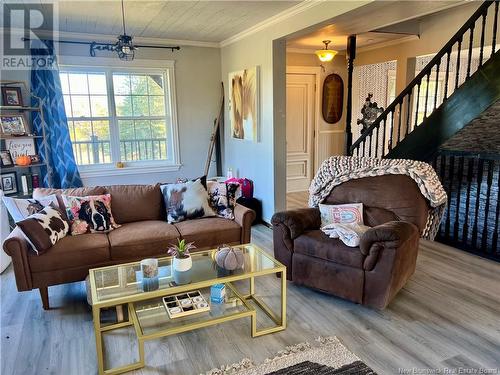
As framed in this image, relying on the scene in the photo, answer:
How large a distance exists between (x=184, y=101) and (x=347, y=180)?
305 cm

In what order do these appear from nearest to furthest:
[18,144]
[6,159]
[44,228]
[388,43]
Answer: [44,228], [6,159], [18,144], [388,43]

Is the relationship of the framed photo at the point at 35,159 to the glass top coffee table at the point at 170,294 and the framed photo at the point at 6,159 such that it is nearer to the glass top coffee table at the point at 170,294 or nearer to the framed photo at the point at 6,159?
the framed photo at the point at 6,159

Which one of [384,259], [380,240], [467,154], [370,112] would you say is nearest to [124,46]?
[380,240]

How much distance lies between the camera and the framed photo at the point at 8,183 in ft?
14.1

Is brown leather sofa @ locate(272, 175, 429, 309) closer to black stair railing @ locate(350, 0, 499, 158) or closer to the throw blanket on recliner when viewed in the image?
the throw blanket on recliner

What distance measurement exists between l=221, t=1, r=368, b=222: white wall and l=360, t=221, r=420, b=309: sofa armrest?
1987mm

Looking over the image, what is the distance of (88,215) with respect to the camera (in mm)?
3150

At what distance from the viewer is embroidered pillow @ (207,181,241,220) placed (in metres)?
3.61

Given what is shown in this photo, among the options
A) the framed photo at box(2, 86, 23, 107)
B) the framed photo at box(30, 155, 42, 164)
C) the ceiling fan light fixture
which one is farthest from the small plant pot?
the framed photo at box(2, 86, 23, 107)

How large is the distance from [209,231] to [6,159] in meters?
2.80

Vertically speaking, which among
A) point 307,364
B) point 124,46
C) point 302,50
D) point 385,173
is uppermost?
point 302,50

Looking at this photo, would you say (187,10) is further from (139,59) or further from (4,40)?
(4,40)

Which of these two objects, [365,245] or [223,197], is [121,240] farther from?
[365,245]

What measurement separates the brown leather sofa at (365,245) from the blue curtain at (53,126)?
3.13 metres
